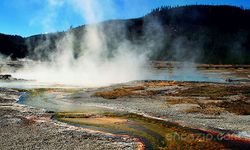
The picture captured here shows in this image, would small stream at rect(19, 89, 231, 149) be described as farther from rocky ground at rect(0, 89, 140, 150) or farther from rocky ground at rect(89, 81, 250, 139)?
rocky ground at rect(89, 81, 250, 139)

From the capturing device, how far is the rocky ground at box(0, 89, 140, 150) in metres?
18.8

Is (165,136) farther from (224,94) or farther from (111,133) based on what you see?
(224,94)

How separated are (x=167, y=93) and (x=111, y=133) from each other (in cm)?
2289

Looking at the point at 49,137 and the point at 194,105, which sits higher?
the point at 194,105

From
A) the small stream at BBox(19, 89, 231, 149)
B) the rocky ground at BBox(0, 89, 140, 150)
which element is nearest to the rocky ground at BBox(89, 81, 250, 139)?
the small stream at BBox(19, 89, 231, 149)

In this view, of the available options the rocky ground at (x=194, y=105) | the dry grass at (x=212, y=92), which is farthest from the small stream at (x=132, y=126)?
the dry grass at (x=212, y=92)

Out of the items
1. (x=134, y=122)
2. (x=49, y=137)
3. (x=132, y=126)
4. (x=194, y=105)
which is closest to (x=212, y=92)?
(x=194, y=105)

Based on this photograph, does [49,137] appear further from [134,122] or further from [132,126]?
[134,122]

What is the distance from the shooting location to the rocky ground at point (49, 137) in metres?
18.8

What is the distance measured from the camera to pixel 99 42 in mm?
180500

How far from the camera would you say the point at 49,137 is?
20.6m

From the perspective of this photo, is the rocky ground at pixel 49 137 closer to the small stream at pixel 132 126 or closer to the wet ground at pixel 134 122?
the wet ground at pixel 134 122

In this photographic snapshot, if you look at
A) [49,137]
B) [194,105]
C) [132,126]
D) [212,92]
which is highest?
[212,92]

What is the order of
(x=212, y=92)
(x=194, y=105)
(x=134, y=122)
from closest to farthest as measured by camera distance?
(x=134, y=122) < (x=194, y=105) < (x=212, y=92)
